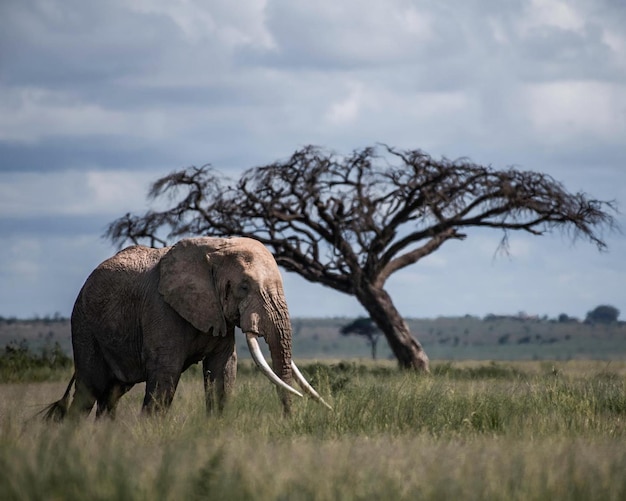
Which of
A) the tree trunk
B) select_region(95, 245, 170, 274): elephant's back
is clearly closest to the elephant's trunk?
select_region(95, 245, 170, 274): elephant's back

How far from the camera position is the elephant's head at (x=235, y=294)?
11641 millimetres

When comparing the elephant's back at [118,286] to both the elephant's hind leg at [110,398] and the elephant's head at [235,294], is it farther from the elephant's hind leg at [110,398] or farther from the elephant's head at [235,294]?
the elephant's hind leg at [110,398]

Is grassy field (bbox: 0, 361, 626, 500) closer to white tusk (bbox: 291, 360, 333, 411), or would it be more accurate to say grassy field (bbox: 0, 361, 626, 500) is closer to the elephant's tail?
white tusk (bbox: 291, 360, 333, 411)

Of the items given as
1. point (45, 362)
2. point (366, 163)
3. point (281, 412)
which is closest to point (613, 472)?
→ point (281, 412)

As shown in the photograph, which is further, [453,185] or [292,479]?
[453,185]

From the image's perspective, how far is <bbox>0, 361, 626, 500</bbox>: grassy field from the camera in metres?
7.41

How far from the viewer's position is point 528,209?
27.0 meters

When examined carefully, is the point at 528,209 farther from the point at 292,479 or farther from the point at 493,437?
the point at 292,479

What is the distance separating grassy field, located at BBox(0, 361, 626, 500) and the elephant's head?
0.63 metres

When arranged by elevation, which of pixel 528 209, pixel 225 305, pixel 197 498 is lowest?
pixel 197 498

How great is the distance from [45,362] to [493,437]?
17.6m

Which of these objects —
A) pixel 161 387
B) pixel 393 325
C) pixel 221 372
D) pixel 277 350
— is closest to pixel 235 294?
pixel 277 350

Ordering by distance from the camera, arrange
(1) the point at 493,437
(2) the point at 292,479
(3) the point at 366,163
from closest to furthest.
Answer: (2) the point at 292,479 < (1) the point at 493,437 < (3) the point at 366,163

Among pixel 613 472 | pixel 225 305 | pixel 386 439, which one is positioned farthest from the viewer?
pixel 225 305
